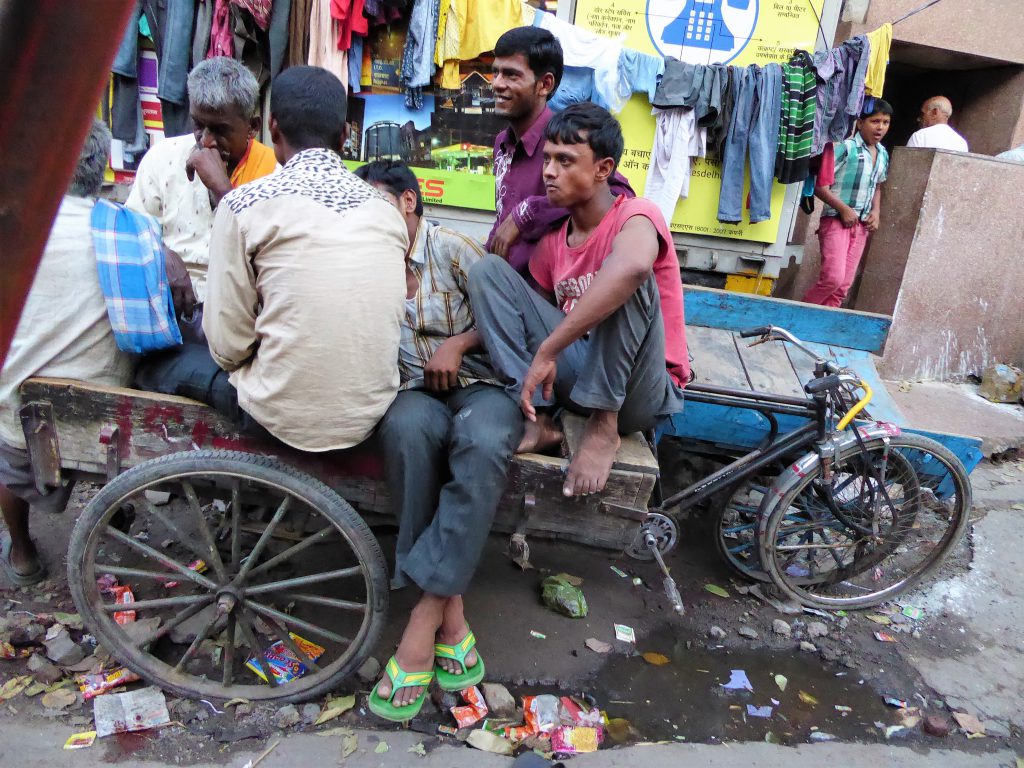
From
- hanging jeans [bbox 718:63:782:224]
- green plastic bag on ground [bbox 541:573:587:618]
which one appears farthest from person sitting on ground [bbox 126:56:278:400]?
hanging jeans [bbox 718:63:782:224]

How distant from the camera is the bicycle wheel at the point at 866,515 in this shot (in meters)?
2.98

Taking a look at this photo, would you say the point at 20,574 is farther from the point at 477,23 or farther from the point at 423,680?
the point at 477,23

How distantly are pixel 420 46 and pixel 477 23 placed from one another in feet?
1.47

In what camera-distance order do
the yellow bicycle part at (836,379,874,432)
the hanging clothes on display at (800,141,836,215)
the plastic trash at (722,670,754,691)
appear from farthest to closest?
1. the hanging clothes on display at (800,141,836,215)
2. the yellow bicycle part at (836,379,874,432)
3. the plastic trash at (722,670,754,691)

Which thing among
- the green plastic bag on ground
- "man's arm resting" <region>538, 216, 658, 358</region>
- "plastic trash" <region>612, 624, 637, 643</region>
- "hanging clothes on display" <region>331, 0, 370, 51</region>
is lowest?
"plastic trash" <region>612, 624, 637, 643</region>

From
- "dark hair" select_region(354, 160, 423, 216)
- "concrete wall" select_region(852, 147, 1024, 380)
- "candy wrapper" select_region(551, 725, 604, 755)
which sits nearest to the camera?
"candy wrapper" select_region(551, 725, 604, 755)

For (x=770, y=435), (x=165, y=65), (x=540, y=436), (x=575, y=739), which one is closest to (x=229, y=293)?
(x=540, y=436)

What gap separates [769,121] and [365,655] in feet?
15.2

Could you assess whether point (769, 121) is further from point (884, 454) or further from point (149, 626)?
point (149, 626)

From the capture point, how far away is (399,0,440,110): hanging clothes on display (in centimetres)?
511

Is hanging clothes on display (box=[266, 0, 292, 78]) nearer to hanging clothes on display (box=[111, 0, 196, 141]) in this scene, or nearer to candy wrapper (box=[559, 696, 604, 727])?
hanging clothes on display (box=[111, 0, 196, 141])

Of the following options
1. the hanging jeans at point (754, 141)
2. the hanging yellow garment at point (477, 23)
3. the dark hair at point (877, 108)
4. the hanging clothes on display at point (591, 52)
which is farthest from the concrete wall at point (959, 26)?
the hanging yellow garment at point (477, 23)

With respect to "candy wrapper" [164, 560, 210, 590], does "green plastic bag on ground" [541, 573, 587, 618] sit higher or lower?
higher

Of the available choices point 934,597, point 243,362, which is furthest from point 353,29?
point 934,597
